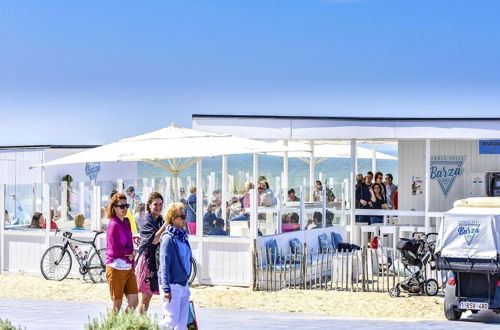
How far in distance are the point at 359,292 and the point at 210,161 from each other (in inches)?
4157

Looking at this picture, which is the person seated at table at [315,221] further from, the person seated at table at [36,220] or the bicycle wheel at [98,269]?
the person seated at table at [36,220]

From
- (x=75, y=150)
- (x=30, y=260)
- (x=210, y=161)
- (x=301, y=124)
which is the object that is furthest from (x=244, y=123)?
(x=210, y=161)

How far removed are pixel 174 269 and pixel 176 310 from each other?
385mm

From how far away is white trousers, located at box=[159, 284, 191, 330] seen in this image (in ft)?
33.1

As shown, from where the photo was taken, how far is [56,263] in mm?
19844

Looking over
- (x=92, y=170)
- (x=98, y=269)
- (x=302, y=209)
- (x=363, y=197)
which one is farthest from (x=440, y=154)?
(x=92, y=170)

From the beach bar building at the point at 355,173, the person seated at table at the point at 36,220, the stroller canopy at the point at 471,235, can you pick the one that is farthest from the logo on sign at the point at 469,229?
the person seated at table at the point at 36,220

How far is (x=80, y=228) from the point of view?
20219 mm

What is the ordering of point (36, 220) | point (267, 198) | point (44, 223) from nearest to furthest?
point (267, 198) < point (44, 223) < point (36, 220)

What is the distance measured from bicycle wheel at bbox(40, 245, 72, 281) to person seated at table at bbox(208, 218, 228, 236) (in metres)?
2.91

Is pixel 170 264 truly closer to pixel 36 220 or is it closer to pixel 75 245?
pixel 75 245

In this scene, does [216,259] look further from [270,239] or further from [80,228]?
[80,228]

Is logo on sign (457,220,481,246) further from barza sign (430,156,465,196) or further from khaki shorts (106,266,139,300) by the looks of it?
barza sign (430,156,465,196)

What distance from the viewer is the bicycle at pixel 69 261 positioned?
63.3ft
